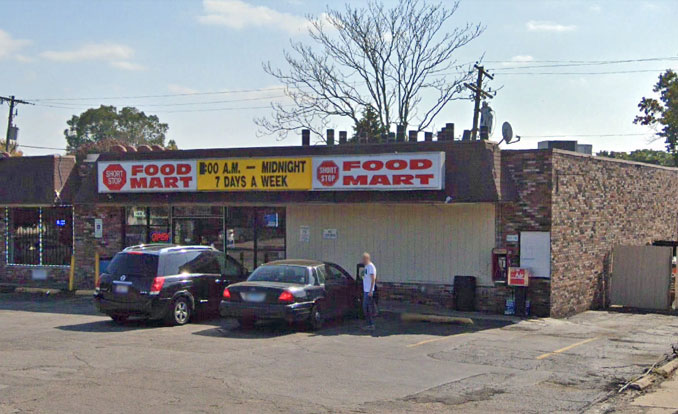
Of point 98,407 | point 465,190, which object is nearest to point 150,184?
point 465,190

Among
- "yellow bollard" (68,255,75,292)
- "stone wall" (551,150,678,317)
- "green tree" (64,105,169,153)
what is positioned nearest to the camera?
"stone wall" (551,150,678,317)

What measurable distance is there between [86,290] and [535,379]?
16.1 m

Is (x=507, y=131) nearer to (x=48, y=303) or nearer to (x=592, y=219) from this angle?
(x=592, y=219)

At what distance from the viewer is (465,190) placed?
727 inches

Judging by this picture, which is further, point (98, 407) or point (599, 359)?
point (599, 359)

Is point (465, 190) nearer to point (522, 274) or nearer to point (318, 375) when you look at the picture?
point (522, 274)

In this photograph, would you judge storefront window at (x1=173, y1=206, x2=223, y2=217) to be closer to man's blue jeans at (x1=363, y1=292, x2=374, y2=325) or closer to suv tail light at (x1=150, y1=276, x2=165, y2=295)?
suv tail light at (x1=150, y1=276, x2=165, y2=295)

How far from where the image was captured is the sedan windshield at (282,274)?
16.1 metres

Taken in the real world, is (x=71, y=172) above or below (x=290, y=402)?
above

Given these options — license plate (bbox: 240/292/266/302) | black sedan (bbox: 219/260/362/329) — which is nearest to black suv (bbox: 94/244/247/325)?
black sedan (bbox: 219/260/362/329)

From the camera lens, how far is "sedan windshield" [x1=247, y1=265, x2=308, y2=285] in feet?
53.0

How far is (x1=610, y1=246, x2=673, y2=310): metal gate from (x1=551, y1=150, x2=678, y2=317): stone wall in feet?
1.10

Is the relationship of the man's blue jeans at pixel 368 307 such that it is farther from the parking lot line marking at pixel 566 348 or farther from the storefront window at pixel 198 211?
the storefront window at pixel 198 211

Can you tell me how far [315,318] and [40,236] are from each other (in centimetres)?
1374
